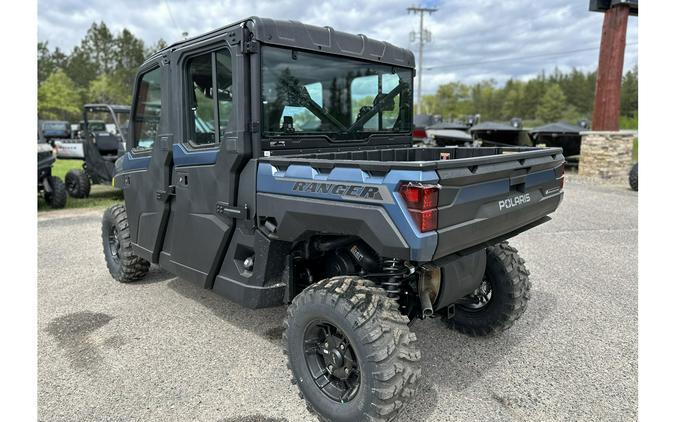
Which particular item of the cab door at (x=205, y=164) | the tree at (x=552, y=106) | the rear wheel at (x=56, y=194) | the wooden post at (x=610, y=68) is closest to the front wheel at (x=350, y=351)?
the cab door at (x=205, y=164)

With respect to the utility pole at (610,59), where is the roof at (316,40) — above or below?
below

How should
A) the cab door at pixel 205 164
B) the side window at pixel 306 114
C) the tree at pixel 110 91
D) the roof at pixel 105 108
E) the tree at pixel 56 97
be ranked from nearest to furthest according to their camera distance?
the cab door at pixel 205 164 → the side window at pixel 306 114 → the roof at pixel 105 108 → the tree at pixel 56 97 → the tree at pixel 110 91

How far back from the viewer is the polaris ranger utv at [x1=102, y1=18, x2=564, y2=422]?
2.50 meters

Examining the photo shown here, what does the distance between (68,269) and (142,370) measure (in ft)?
10.5

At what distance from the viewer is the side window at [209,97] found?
132 inches

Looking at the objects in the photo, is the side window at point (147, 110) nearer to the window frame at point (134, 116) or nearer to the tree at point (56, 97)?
the window frame at point (134, 116)

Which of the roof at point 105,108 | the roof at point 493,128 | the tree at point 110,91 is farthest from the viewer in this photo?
the tree at point 110,91

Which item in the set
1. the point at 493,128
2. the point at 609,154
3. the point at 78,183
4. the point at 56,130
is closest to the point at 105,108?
the point at 78,183

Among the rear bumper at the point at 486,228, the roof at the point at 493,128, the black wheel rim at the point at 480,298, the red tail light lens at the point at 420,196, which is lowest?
the black wheel rim at the point at 480,298

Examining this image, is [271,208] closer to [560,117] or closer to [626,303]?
[626,303]

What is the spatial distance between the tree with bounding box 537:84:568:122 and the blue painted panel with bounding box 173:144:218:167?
75396 millimetres

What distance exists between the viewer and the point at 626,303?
4.53 m

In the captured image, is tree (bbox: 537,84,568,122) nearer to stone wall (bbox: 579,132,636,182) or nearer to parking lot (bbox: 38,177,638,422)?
stone wall (bbox: 579,132,636,182)

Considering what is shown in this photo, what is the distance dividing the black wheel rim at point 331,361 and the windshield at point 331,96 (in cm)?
142
